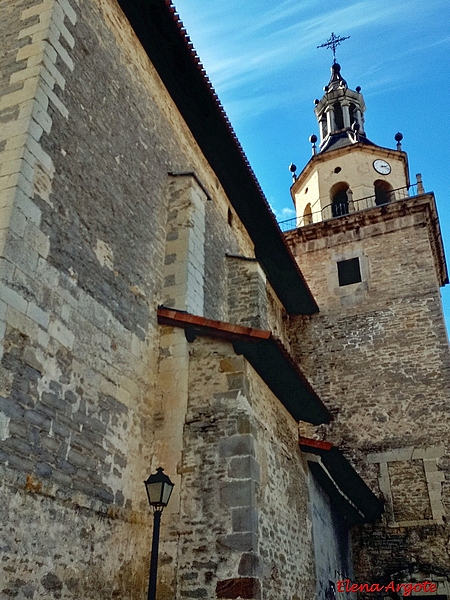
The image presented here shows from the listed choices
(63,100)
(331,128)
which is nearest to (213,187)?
(63,100)

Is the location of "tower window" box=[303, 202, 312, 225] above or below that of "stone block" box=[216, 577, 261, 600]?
above

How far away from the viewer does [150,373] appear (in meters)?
6.96

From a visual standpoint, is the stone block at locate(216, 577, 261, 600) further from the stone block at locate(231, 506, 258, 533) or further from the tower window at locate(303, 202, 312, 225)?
the tower window at locate(303, 202, 312, 225)

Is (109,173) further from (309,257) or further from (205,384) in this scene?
(309,257)

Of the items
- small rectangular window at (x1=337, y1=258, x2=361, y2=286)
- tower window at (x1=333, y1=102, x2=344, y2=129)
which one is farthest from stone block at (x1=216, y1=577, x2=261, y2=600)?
tower window at (x1=333, y1=102, x2=344, y2=129)

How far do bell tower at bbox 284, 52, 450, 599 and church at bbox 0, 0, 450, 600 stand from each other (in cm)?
7

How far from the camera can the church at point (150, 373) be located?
16.4 feet

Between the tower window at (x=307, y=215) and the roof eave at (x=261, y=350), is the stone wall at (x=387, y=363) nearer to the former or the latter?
the tower window at (x=307, y=215)

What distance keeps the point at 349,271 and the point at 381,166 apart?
13.8 feet

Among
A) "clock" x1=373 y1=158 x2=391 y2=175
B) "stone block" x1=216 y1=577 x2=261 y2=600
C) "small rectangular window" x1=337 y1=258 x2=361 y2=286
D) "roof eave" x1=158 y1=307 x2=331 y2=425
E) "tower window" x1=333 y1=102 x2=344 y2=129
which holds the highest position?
"tower window" x1=333 y1=102 x2=344 y2=129

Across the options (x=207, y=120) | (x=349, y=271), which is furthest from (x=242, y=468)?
(x=349, y=271)

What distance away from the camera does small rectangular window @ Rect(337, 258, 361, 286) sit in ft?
50.6

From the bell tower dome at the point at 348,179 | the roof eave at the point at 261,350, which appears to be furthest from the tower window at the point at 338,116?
the roof eave at the point at 261,350

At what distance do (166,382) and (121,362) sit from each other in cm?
81
